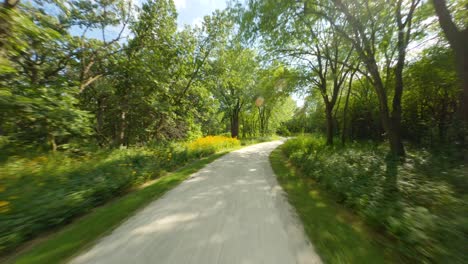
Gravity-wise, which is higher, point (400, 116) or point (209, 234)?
point (400, 116)

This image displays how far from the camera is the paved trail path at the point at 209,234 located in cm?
244

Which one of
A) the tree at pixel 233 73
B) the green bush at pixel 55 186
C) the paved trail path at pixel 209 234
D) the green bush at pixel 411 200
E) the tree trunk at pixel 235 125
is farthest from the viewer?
the tree trunk at pixel 235 125

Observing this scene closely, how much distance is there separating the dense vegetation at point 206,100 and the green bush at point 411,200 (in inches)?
0.9

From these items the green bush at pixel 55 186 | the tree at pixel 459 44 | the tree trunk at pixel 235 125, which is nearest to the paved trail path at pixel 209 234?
the green bush at pixel 55 186

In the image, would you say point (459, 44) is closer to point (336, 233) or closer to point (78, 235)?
point (336, 233)

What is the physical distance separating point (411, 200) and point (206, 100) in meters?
13.4

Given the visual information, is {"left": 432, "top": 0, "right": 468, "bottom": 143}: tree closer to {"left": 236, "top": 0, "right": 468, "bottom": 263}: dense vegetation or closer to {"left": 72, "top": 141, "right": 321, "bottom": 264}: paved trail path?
{"left": 236, "top": 0, "right": 468, "bottom": 263}: dense vegetation

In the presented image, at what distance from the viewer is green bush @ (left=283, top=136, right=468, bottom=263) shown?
231 cm

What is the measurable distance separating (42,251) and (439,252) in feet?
18.9

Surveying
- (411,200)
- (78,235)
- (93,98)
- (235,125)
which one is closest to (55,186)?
(78,235)

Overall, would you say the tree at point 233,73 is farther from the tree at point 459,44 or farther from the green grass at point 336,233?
the green grass at point 336,233

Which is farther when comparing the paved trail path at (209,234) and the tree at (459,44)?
the tree at (459,44)

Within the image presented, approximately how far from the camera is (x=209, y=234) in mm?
2967

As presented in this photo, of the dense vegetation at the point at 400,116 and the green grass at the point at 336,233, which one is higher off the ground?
the dense vegetation at the point at 400,116
